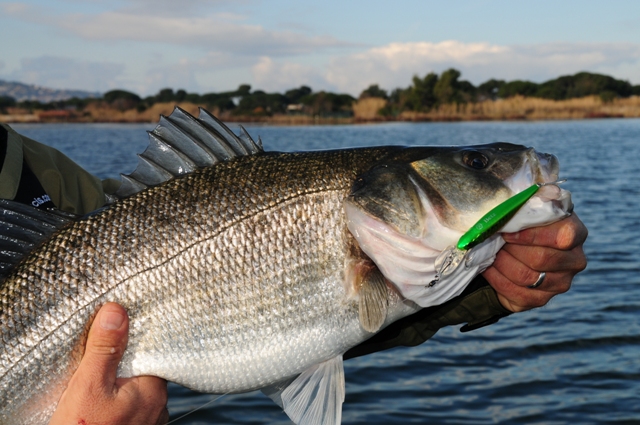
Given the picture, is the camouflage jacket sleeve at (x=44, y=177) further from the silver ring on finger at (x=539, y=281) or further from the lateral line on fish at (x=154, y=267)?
the silver ring on finger at (x=539, y=281)

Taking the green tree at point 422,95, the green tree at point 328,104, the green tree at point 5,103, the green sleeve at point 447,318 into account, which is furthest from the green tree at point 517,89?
the green sleeve at point 447,318

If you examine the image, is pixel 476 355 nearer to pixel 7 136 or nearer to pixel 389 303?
pixel 389 303

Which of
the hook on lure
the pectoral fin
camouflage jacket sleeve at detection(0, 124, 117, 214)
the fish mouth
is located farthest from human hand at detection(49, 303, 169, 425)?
the fish mouth

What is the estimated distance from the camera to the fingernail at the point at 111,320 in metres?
2.37

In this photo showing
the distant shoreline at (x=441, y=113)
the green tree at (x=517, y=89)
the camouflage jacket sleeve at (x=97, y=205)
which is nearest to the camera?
the camouflage jacket sleeve at (x=97, y=205)

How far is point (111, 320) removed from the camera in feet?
7.84

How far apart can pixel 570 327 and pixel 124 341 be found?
21.7 ft

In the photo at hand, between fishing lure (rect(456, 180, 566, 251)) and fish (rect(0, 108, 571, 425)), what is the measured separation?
0.11 feet

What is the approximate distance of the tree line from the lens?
74875 mm

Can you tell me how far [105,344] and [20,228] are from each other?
2.14ft

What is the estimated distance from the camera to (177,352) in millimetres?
2535

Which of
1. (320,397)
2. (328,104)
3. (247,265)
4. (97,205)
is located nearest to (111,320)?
(247,265)

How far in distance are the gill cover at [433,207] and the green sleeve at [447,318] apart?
577mm

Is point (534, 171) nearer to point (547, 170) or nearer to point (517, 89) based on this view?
point (547, 170)
